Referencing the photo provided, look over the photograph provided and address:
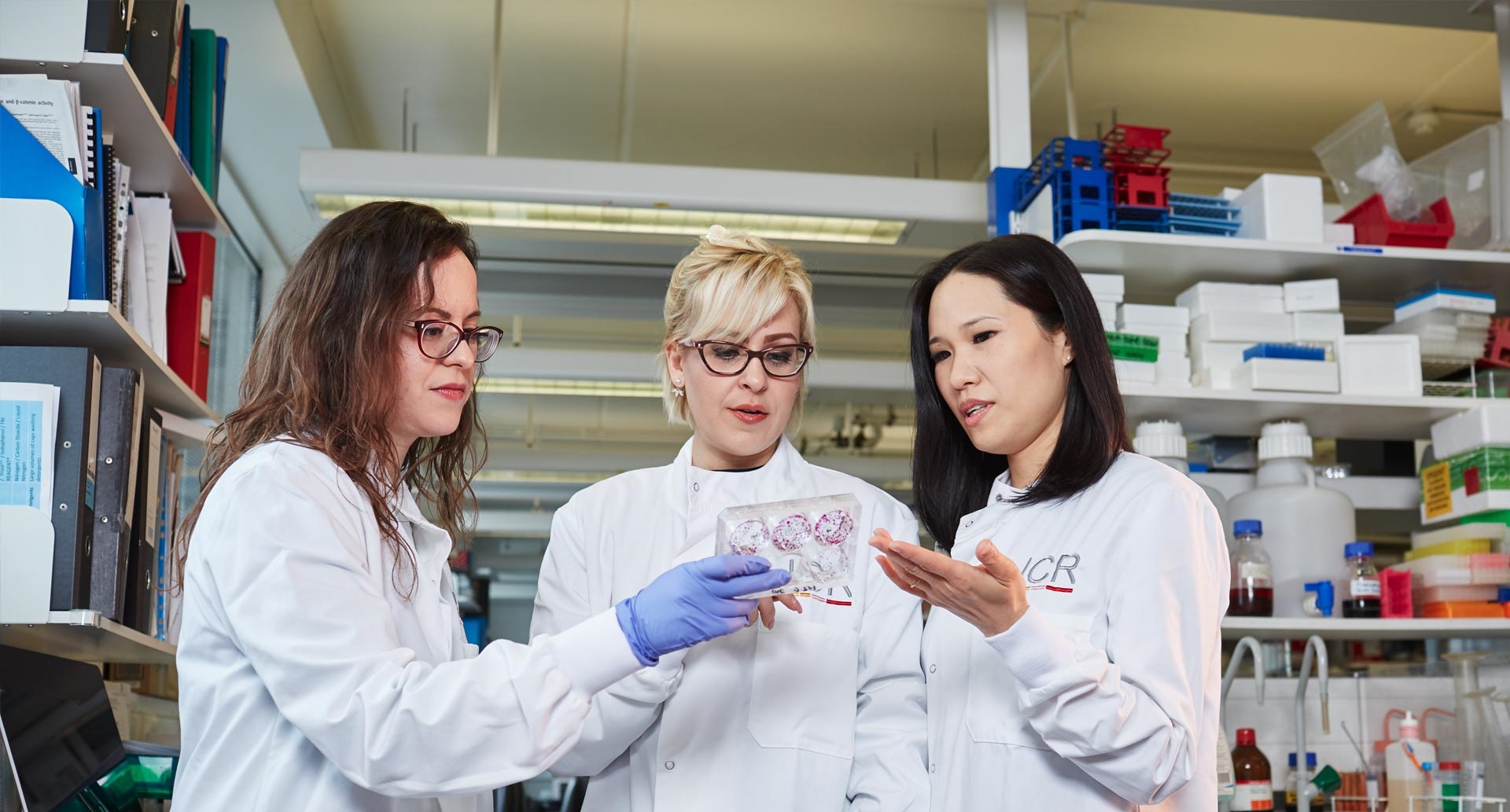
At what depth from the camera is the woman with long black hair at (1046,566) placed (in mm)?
1510

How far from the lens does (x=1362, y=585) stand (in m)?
3.04

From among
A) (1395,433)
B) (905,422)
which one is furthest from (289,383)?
(905,422)

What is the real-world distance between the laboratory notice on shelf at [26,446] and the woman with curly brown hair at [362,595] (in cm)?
44

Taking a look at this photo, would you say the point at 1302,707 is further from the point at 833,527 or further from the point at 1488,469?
the point at 833,527

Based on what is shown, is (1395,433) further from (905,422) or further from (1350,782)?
(905,422)

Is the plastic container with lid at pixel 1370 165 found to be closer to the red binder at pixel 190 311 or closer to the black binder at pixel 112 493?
the red binder at pixel 190 311

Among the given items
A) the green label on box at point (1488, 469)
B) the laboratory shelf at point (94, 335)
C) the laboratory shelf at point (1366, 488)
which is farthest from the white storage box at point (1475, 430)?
the laboratory shelf at point (94, 335)

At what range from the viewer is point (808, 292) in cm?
204

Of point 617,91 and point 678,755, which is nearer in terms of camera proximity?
point 678,755

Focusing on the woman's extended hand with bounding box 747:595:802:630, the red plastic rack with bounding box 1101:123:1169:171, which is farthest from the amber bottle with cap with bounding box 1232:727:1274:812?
the woman's extended hand with bounding box 747:595:802:630

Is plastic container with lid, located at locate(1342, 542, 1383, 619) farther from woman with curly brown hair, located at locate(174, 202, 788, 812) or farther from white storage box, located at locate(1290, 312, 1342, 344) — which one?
woman with curly brown hair, located at locate(174, 202, 788, 812)

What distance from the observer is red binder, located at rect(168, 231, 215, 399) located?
258cm

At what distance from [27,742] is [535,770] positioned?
0.89 metres

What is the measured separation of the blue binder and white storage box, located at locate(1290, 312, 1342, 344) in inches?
109
